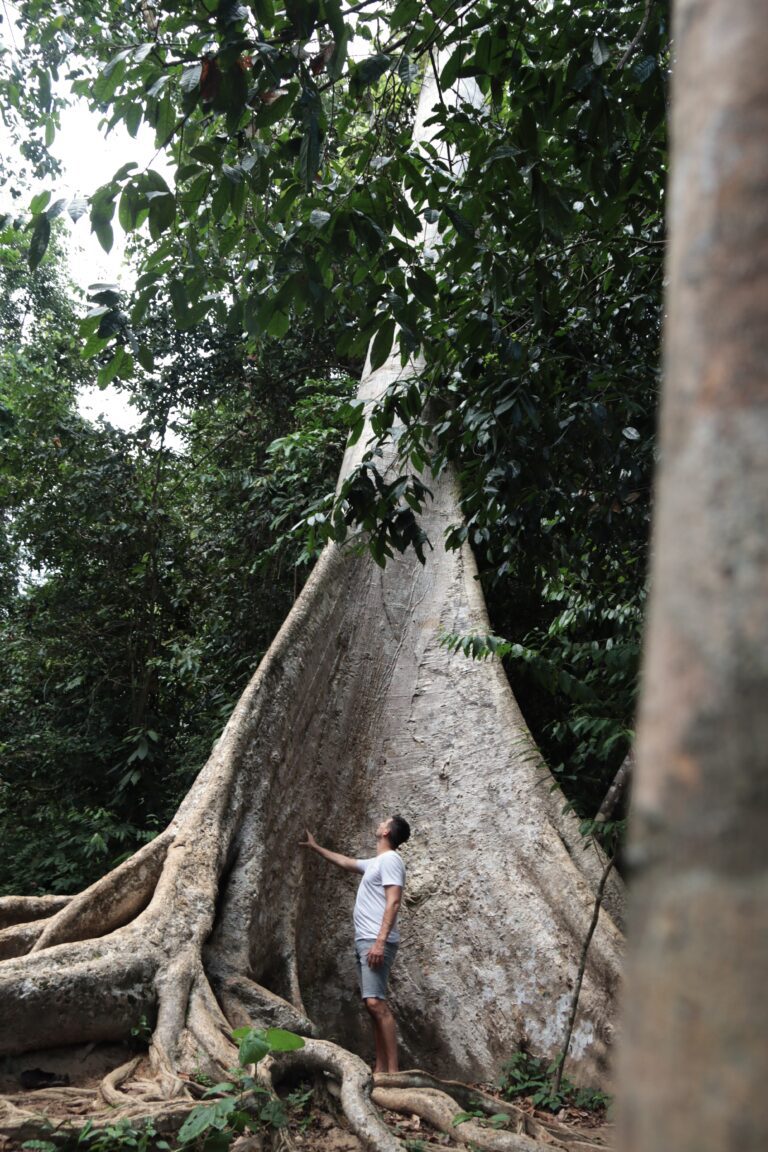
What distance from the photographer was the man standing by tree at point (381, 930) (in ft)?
15.2

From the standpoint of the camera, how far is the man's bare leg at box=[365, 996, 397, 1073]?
457cm

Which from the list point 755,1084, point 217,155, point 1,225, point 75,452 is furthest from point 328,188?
point 75,452

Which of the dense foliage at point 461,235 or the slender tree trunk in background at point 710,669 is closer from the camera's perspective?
the slender tree trunk in background at point 710,669

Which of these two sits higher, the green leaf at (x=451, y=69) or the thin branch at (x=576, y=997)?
the green leaf at (x=451, y=69)

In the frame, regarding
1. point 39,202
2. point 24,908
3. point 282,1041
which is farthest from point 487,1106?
point 39,202

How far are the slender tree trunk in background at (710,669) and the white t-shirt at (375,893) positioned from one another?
4352 millimetres

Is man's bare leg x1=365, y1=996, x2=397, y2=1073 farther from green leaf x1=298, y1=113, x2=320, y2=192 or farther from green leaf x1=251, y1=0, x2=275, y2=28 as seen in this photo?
green leaf x1=251, y1=0, x2=275, y2=28

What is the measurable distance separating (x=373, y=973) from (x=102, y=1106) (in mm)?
1818

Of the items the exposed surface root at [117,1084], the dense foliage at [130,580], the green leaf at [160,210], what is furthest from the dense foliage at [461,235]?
the dense foliage at [130,580]

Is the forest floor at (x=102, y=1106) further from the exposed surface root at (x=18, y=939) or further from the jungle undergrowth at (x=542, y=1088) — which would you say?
the exposed surface root at (x=18, y=939)

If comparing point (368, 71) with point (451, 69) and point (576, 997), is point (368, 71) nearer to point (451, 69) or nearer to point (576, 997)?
point (451, 69)

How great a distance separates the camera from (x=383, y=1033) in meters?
4.62

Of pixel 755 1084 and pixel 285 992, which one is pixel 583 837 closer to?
pixel 285 992

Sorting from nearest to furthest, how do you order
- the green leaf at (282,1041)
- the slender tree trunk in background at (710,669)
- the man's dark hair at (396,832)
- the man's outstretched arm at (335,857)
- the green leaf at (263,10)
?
1. the slender tree trunk in background at (710,669)
2. the green leaf at (263,10)
3. the green leaf at (282,1041)
4. the man's dark hair at (396,832)
5. the man's outstretched arm at (335,857)
